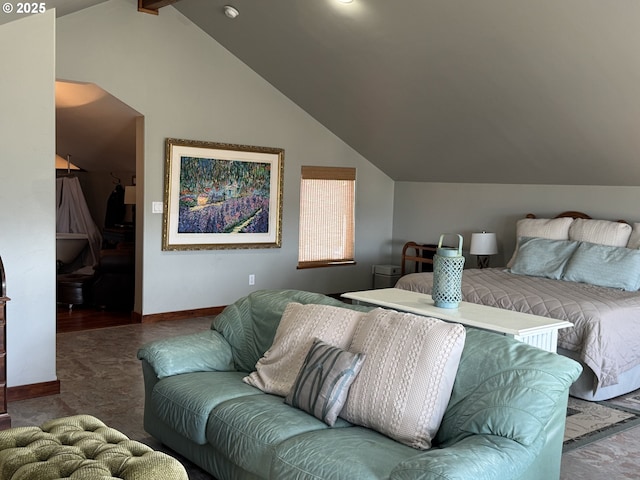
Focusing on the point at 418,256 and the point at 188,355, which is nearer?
the point at 188,355

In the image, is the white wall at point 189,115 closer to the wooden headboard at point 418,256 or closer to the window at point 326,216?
the window at point 326,216

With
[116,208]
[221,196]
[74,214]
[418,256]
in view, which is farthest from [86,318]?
[418,256]

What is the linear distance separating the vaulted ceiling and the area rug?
7.29 ft

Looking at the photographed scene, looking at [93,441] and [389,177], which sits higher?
[389,177]

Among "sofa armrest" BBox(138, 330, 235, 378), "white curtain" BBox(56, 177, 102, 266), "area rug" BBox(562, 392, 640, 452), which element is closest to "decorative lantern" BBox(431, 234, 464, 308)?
"area rug" BBox(562, 392, 640, 452)

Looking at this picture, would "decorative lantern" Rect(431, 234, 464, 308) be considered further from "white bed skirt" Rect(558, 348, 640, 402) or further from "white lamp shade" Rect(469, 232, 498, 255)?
"white lamp shade" Rect(469, 232, 498, 255)

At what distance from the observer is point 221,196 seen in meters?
7.09

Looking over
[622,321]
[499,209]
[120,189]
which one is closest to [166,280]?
[120,189]

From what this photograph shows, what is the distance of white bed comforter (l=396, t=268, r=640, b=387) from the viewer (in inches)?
176

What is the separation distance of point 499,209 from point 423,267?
4.10 ft

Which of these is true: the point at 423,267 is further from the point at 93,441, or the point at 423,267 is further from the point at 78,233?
the point at 93,441

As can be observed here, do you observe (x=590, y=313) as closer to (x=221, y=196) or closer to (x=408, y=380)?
(x=408, y=380)

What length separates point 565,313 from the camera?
4.67 m

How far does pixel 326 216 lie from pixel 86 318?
9.95ft
